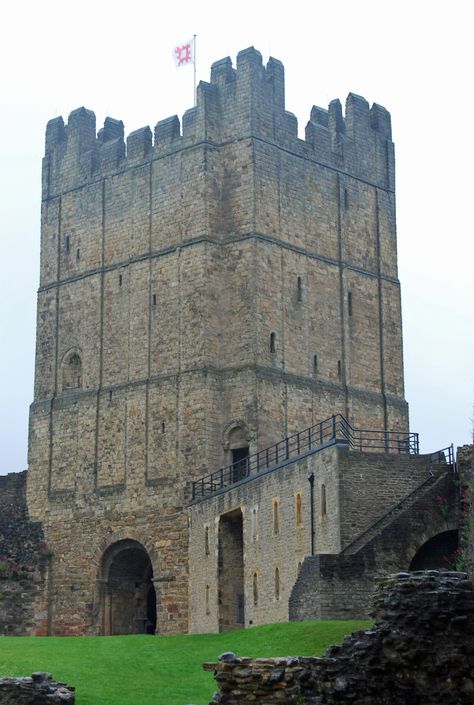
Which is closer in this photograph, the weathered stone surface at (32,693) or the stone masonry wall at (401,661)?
the stone masonry wall at (401,661)

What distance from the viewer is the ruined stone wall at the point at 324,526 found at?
32.9 metres

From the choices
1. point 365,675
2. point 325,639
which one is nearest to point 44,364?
point 325,639

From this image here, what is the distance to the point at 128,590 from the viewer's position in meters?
49.6

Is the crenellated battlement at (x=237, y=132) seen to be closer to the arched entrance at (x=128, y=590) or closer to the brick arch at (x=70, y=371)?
the brick arch at (x=70, y=371)

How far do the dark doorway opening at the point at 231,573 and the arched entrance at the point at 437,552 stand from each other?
7510 mm

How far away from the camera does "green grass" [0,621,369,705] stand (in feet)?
88.0

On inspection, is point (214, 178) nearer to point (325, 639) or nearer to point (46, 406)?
point (46, 406)

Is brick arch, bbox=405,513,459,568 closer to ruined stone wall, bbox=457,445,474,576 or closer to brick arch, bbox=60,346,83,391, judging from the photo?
ruined stone wall, bbox=457,445,474,576

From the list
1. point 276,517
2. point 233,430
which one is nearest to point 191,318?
point 233,430

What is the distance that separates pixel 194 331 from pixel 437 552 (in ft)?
50.6

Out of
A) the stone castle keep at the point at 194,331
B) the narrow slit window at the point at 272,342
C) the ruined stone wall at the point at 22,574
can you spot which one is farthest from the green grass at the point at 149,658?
the narrow slit window at the point at 272,342

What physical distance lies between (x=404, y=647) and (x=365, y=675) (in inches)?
26.5

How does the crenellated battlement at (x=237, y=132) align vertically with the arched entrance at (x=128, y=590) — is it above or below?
above

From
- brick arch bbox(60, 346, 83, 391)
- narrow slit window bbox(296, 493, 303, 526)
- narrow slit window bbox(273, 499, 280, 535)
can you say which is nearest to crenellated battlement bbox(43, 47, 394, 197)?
brick arch bbox(60, 346, 83, 391)
